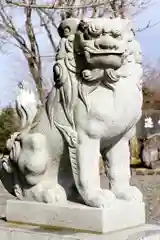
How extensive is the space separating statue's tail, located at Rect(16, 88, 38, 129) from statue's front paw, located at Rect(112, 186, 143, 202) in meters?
0.85

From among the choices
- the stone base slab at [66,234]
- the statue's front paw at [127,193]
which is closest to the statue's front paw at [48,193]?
the stone base slab at [66,234]

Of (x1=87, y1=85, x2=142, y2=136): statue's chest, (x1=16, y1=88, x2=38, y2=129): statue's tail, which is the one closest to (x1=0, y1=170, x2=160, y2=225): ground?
(x1=16, y1=88, x2=38, y2=129): statue's tail

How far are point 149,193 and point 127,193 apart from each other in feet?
20.9

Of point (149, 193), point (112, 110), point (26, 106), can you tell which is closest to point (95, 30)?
point (112, 110)

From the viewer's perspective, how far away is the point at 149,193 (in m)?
10.2

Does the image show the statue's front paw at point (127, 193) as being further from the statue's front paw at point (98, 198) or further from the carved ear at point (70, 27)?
the carved ear at point (70, 27)

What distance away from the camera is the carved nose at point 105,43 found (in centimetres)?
372

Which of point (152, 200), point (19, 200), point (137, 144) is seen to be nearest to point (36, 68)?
point (137, 144)

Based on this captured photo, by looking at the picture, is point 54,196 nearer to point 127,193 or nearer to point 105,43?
point 127,193

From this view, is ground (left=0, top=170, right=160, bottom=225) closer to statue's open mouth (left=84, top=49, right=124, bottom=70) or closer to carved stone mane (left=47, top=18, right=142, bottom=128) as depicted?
carved stone mane (left=47, top=18, right=142, bottom=128)

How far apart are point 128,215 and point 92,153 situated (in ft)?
1.73

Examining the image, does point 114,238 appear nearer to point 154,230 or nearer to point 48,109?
point 154,230

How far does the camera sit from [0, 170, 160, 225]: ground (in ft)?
26.0

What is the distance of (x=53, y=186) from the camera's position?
406 centimetres
